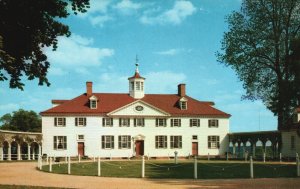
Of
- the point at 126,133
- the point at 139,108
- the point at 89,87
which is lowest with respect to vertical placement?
the point at 126,133

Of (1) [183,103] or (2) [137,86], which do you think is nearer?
(1) [183,103]

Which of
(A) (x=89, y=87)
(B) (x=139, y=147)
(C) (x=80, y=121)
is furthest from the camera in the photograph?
(A) (x=89, y=87)

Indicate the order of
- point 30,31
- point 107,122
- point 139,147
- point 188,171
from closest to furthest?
point 30,31 < point 188,171 < point 107,122 < point 139,147

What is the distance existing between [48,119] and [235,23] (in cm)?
2452

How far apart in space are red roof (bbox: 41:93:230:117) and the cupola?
65 cm

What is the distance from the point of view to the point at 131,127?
182 ft

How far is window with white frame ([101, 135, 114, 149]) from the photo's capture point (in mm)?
54750

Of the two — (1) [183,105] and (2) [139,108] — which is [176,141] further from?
(2) [139,108]

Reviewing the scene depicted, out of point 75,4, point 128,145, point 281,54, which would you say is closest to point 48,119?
point 128,145

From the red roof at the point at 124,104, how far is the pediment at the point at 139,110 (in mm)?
1024

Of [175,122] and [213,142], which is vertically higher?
[175,122]

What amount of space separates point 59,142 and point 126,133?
25.9 ft

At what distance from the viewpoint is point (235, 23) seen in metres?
43.3

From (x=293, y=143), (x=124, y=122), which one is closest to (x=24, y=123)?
(x=124, y=122)
